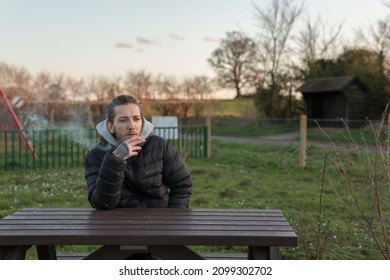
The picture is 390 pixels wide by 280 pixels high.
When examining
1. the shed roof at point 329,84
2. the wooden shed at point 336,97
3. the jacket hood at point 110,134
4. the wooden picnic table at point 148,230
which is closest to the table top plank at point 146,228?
the wooden picnic table at point 148,230

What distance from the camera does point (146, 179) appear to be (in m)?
2.70

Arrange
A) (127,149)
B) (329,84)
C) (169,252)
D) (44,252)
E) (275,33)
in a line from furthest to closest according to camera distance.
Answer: (329,84) → (275,33) → (44,252) → (127,149) → (169,252)

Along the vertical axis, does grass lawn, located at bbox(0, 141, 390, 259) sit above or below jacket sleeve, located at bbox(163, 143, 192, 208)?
below

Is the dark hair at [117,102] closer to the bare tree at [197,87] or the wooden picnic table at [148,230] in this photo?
the wooden picnic table at [148,230]

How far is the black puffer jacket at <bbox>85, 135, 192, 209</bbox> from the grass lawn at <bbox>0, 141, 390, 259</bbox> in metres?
1.10

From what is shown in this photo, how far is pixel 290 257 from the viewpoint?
3939 millimetres

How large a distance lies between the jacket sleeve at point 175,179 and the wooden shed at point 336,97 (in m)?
16.9

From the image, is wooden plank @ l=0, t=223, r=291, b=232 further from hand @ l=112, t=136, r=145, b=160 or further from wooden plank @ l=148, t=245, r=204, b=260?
hand @ l=112, t=136, r=145, b=160

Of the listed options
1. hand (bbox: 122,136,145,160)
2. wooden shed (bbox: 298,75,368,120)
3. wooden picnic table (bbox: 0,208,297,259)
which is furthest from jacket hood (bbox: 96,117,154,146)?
wooden shed (bbox: 298,75,368,120)

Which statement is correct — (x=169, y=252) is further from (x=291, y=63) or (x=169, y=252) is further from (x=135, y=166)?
(x=291, y=63)

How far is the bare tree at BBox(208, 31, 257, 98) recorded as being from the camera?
15391 millimetres

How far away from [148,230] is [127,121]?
0.70m

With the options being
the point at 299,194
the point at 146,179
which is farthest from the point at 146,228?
the point at 299,194

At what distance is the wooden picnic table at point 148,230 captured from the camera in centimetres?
209
